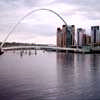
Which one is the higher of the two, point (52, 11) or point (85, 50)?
point (52, 11)

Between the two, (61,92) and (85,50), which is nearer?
(61,92)

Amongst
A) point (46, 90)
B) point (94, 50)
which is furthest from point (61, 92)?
point (94, 50)

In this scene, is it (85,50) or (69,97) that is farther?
(85,50)

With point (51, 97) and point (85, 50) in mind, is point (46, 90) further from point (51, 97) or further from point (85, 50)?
point (85, 50)

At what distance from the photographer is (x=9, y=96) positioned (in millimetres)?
10414

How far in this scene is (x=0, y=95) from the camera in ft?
34.7

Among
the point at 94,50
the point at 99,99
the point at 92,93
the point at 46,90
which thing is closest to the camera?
the point at 99,99

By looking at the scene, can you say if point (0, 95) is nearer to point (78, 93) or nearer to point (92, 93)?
point (78, 93)

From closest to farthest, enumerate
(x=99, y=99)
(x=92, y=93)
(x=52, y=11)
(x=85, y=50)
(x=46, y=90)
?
(x=99, y=99) < (x=92, y=93) < (x=46, y=90) < (x=52, y=11) < (x=85, y=50)

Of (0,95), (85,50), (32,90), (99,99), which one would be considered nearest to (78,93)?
(99,99)

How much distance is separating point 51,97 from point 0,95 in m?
2.75

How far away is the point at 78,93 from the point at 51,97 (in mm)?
1752

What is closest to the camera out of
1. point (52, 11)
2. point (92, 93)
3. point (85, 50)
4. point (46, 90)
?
point (92, 93)

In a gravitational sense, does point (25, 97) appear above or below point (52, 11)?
below
